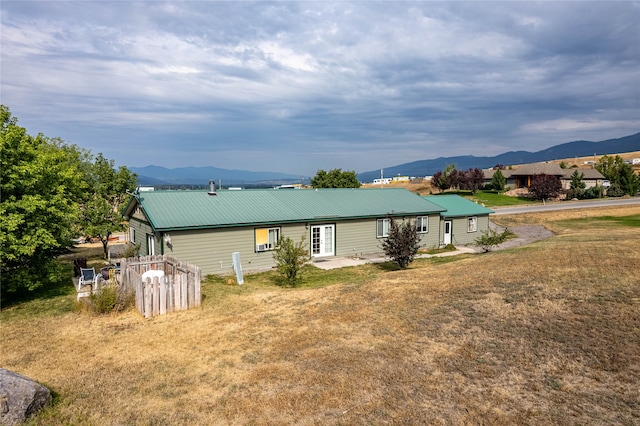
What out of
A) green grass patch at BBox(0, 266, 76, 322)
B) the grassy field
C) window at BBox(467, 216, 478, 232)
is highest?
window at BBox(467, 216, 478, 232)

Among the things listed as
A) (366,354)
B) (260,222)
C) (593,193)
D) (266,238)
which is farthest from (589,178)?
(366,354)

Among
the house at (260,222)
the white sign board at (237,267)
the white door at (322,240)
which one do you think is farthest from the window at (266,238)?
the white door at (322,240)

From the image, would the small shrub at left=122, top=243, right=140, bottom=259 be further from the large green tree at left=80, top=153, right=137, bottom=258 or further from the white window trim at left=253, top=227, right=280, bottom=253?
the white window trim at left=253, top=227, right=280, bottom=253

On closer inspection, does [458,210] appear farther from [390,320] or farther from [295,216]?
[390,320]

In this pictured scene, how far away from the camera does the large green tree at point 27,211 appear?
13.9 m

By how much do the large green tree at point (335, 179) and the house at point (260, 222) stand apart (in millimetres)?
31123

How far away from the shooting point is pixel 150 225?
828 inches

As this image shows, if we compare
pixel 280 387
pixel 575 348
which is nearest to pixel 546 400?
pixel 575 348

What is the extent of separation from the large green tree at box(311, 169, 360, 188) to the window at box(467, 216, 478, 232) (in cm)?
3033

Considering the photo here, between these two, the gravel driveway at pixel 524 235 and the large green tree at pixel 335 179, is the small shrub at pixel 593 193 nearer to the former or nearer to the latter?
the gravel driveway at pixel 524 235

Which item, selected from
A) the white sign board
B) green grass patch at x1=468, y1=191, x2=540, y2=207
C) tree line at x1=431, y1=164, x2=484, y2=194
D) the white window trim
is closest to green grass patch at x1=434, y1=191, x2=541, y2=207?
green grass patch at x1=468, y1=191, x2=540, y2=207

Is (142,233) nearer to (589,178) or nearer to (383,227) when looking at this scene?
(383,227)

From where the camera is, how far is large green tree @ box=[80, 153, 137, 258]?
82.9 ft

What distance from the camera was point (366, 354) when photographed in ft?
30.1
